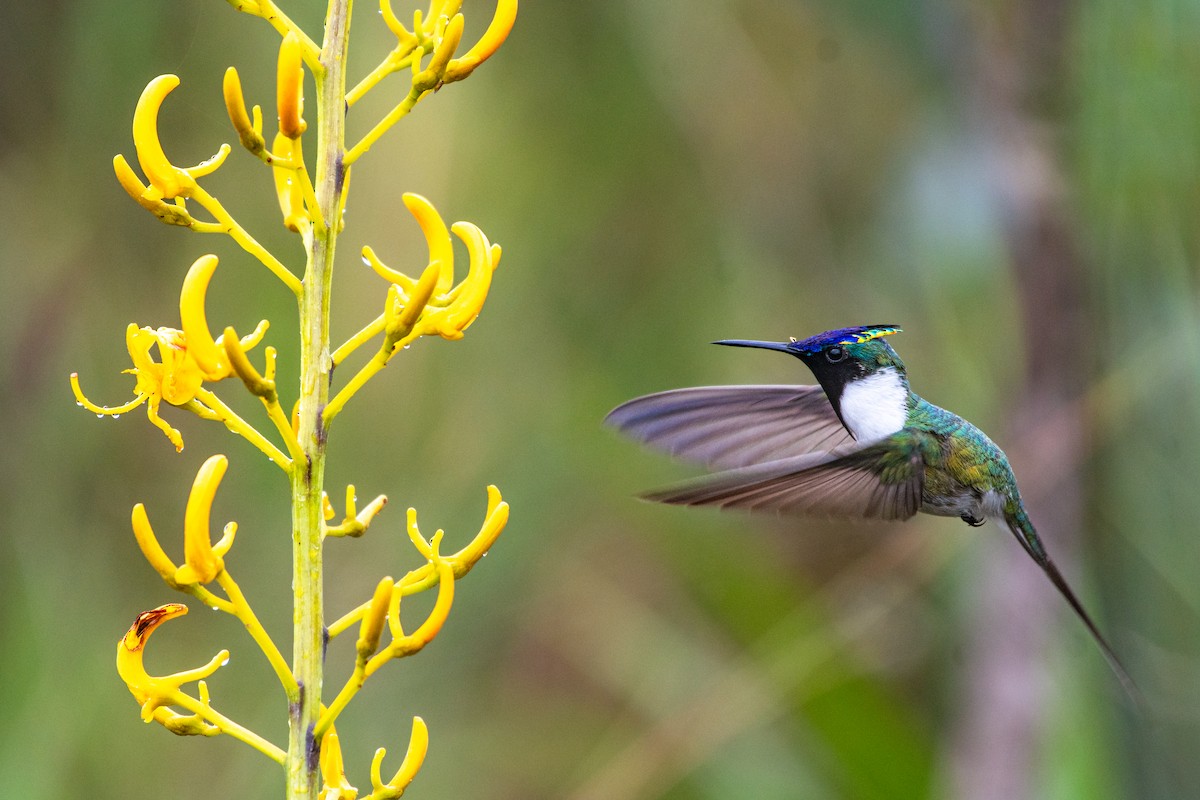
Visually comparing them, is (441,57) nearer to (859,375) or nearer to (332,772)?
(332,772)

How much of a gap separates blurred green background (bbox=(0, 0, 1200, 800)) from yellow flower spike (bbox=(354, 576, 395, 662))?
1.51 metres

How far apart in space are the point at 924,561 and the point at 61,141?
295 centimetres

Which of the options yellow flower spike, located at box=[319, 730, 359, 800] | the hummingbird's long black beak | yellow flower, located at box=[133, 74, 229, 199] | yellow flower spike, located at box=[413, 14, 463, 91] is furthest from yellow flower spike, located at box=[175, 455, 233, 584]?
the hummingbird's long black beak

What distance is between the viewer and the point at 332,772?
161cm

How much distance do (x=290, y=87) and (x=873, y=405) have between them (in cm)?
144

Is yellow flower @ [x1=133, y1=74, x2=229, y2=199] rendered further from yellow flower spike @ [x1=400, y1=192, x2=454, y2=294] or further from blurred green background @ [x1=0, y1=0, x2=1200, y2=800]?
blurred green background @ [x1=0, y1=0, x2=1200, y2=800]

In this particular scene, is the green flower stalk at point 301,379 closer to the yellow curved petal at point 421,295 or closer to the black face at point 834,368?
the yellow curved petal at point 421,295

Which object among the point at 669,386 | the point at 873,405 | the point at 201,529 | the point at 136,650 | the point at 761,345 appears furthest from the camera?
the point at 669,386

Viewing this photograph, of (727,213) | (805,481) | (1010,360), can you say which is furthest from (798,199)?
(805,481)

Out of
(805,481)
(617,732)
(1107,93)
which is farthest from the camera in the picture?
(617,732)

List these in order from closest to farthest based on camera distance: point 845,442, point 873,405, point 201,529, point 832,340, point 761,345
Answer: point 201,529, point 761,345, point 832,340, point 873,405, point 845,442

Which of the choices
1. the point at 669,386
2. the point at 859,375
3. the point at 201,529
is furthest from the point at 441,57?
the point at 669,386

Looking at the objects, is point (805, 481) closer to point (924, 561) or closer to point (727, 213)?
point (924, 561)

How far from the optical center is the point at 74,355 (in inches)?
155
